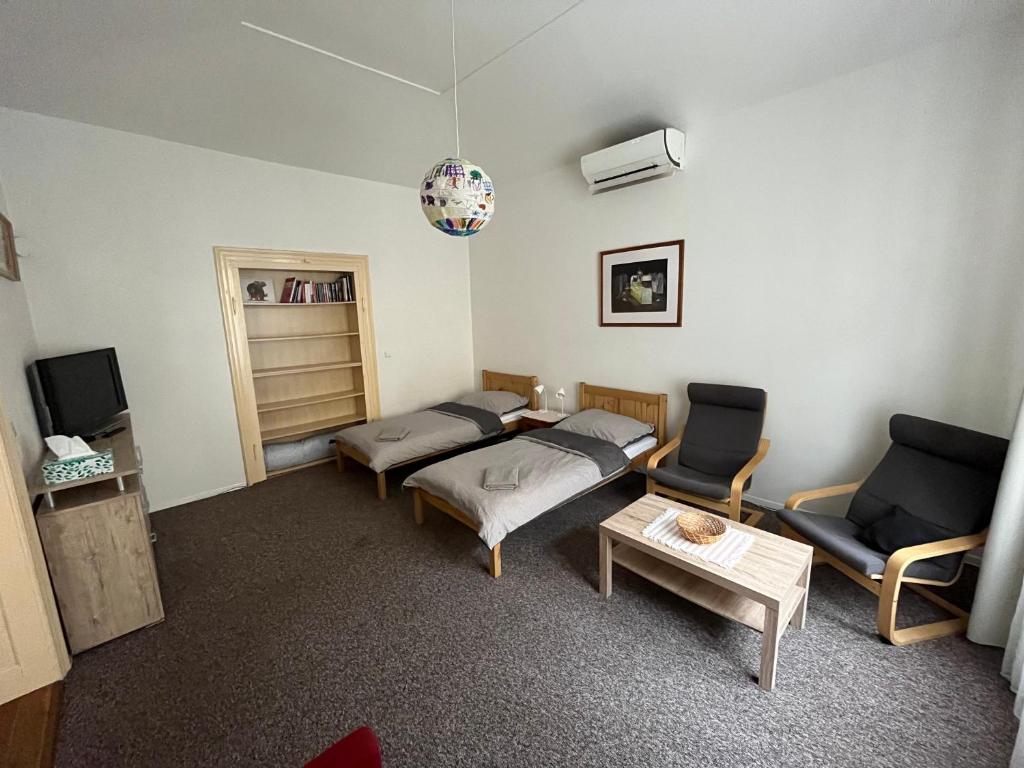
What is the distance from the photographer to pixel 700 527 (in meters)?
2.11

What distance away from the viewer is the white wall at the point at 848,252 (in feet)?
7.10

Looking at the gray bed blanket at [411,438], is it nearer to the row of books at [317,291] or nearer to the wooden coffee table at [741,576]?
the row of books at [317,291]

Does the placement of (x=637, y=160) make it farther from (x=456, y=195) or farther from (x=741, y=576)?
(x=741, y=576)

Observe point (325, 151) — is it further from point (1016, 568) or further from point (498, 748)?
point (1016, 568)

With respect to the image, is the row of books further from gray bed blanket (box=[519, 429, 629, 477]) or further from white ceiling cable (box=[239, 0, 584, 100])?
gray bed blanket (box=[519, 429, 629, 477])

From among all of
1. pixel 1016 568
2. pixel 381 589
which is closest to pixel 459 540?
pixel 381 589

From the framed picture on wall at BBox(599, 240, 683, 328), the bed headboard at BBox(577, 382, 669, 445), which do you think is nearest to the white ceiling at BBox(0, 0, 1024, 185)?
the framed picture on wall at BBox(599, 240, 683, 328)

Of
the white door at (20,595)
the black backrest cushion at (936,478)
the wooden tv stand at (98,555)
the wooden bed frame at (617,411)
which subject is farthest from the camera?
the wooden bed frame at (617,411)

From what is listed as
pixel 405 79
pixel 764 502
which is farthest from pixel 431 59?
pixel 764 502

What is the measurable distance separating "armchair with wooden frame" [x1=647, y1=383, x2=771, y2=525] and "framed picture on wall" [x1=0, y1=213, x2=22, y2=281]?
3.99 metres

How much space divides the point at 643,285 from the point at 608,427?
123 cm

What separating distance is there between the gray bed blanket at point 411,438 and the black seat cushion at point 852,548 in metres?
2.47

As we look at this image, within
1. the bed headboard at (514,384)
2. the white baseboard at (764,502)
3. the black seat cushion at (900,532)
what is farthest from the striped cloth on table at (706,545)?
the bed headboard at (514,384)

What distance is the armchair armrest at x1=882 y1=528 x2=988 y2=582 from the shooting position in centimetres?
181
